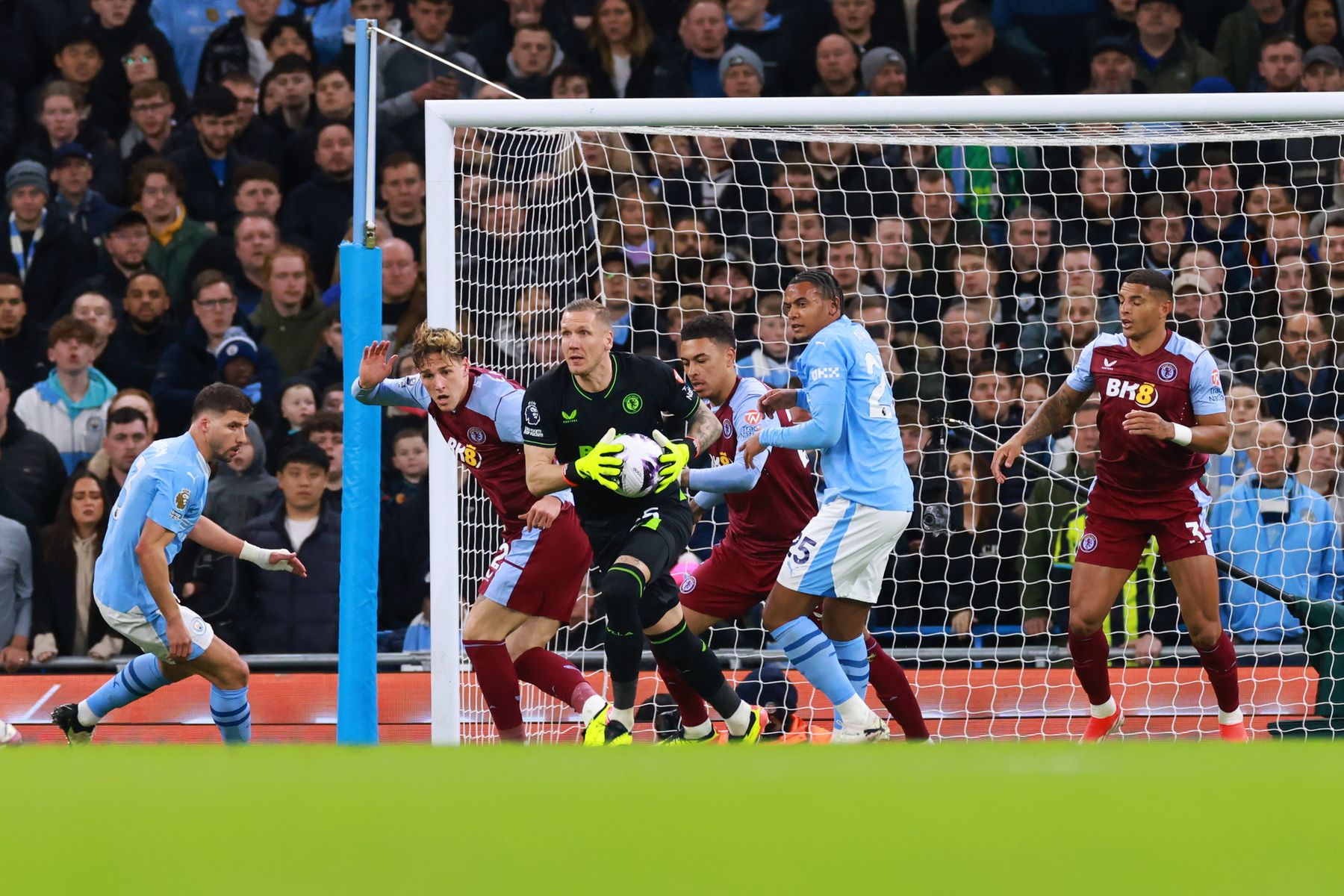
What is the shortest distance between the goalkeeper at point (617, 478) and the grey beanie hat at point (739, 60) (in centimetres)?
414

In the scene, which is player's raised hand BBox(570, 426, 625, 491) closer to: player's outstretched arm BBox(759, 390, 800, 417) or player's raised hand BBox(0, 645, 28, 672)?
player's outstretched arm BBox(759, 390, 800, 417)

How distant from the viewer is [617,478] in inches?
242

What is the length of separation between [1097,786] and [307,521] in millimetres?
7354

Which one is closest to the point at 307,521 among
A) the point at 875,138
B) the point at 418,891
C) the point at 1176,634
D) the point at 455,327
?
the point at 455,327

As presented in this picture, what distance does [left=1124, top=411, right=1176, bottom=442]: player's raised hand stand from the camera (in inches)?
254

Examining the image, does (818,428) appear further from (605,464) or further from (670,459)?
(605,464)

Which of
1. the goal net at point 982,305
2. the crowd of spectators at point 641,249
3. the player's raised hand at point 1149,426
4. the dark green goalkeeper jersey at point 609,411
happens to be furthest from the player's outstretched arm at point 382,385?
the player's raised hand at point 1149,426

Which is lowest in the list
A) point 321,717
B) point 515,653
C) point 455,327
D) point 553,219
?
point 321,717

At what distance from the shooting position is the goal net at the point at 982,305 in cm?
770

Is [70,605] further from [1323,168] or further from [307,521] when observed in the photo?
[1323,168]

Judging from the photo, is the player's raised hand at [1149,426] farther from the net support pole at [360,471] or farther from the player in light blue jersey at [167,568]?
the player in light blue jersey at [167,568]

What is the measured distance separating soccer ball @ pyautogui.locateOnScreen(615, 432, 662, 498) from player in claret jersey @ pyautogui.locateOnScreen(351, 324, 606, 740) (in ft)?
1.43

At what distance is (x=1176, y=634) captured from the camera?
344 inches

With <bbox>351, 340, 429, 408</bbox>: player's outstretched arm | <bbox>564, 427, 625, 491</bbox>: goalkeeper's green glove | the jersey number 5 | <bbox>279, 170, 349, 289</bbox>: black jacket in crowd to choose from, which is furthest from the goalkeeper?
<bbox>279, 170, 349, 289</bbox>: black jacket in crowd
